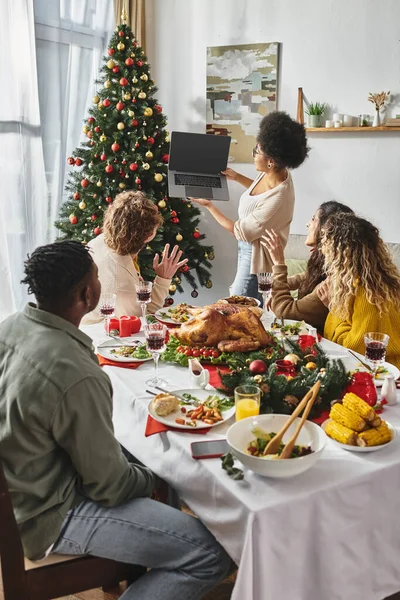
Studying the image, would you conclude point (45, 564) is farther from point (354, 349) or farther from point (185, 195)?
point (185, 195)

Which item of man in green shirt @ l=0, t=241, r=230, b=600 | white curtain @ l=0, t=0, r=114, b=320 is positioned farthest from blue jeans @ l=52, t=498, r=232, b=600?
white curtain @ l=0, t=0, r=114, b=320

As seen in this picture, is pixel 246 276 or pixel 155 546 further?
pixel 246 276

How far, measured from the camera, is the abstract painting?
4438 mm

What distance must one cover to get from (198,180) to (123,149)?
600mm

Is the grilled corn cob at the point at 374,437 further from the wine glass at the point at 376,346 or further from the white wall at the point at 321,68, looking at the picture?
the white wall at the point at 321,68

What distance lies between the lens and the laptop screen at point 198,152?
3.70 metres

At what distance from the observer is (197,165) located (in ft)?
12.6

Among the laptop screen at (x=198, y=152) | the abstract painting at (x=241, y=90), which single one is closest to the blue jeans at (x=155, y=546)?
the laptop screen at (x=198, y=152)

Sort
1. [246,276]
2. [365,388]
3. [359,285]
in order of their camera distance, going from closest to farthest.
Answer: [365,388] → [359,285] → [246,276]

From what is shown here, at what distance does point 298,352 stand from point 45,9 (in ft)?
11.4

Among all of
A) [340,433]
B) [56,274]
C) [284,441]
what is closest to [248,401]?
[284,441]

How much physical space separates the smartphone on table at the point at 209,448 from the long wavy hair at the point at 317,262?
1.39m

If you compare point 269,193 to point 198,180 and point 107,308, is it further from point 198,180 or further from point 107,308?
point 107,308

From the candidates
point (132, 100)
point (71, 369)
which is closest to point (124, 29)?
point (132, 100)
